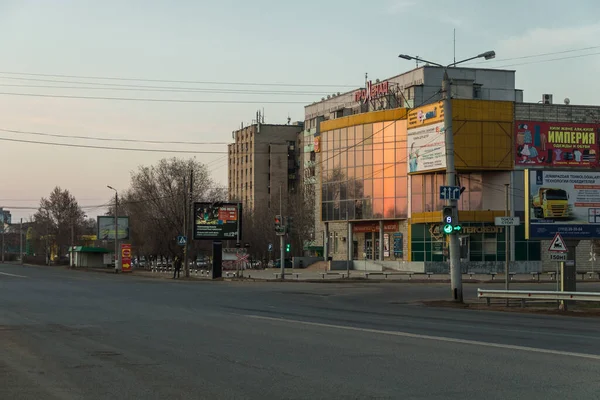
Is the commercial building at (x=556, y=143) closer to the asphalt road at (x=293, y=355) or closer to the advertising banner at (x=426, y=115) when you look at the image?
the advertising banner at (x=426, y=115)

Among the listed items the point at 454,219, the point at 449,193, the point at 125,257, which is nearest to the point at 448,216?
the point at 454,219

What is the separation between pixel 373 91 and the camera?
86438 mm

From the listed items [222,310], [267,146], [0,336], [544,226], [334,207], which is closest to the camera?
[0,336]

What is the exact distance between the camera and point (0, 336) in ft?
54.1

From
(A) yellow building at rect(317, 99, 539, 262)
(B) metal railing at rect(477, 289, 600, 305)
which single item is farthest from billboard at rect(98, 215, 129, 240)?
(B) metal railing at rect(477, 289, 600, 305)

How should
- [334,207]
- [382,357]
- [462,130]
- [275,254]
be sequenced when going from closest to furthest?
[382,357]
[462,130]
[334,207]
[275,254]

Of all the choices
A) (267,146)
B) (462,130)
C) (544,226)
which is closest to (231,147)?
(267,146)

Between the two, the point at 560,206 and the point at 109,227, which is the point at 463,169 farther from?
the point at 109,227

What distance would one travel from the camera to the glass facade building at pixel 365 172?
7488 centimetres

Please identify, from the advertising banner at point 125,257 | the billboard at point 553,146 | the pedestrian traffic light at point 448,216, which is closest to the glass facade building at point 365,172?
Result: the billboard at point 553,146

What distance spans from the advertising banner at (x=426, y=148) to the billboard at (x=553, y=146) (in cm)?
800

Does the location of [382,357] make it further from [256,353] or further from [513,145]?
[513,145]

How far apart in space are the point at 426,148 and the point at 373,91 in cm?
1815

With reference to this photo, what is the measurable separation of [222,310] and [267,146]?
130m
